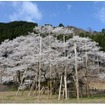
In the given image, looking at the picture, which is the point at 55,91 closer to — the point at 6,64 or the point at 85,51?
the point at 85,51

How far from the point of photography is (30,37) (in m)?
21.2

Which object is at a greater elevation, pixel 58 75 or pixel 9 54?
pixel 9 54

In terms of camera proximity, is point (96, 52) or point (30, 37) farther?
point (30, 37)

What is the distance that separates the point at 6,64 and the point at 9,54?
135cm

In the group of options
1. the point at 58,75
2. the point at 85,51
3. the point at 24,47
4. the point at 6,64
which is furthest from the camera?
the point at 6,64

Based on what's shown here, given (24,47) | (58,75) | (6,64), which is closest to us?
(58,75)

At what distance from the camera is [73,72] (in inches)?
639

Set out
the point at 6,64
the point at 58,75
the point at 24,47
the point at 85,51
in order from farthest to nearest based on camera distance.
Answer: the point at 6,64 < the point at 24,47 < the point at 85,51 < the point at 58,75

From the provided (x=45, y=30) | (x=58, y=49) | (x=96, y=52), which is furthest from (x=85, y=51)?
(x=45, y=30)

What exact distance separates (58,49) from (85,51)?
1.79 metres

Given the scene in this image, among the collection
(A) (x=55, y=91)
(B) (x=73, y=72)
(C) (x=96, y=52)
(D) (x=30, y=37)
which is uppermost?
(D) (x=30, y=37)

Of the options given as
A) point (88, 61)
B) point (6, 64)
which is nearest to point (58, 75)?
point (88, 61)

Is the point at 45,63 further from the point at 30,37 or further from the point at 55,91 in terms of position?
the point at 30,37

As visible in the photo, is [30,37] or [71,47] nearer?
[71,47]
